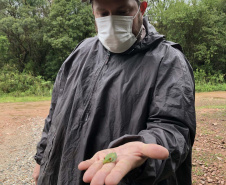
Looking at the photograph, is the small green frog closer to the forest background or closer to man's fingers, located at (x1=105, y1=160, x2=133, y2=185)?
man's fingers, located at (x1=105, y1=160, x2=133, y2=185)

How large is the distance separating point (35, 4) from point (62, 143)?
2342cm

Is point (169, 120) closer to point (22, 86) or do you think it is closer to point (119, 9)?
point (119, 9)

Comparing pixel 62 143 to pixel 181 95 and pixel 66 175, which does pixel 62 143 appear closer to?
pixel 66 175

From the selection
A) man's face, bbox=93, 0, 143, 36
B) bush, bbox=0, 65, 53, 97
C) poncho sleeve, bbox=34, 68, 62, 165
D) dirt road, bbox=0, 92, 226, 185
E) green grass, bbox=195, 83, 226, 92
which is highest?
man's face, bbox=93, 0, 143, 36

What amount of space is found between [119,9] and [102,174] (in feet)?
4.07

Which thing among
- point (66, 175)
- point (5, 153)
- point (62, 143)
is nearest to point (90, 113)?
point (62, 143)

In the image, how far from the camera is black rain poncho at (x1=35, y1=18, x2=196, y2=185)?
136 cm

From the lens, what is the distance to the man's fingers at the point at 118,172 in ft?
3.15

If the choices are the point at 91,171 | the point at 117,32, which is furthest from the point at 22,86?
the point at 91,171

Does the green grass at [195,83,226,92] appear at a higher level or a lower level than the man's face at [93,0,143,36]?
lower

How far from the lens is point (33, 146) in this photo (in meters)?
6.32

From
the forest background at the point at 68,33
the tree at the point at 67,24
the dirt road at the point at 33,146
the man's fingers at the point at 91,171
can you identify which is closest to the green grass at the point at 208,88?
the forest background at the point at 68,33

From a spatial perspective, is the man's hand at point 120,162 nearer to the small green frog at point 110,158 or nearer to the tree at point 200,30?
the small green frog at point 110,158

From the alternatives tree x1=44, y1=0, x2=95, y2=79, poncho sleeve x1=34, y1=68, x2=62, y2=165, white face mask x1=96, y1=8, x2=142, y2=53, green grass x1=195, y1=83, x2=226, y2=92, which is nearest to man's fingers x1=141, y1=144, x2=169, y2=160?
white face mask x1=96, y1=8, x2=142, y2=53
